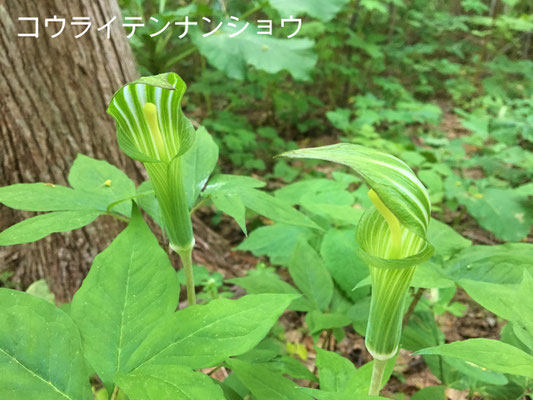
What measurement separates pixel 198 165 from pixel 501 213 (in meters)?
2.50

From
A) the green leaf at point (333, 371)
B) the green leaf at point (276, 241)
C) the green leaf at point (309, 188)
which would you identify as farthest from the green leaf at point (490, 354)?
the green leaf at point (309, 188)

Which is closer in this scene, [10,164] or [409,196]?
[409,196]

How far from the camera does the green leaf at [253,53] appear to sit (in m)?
3.27

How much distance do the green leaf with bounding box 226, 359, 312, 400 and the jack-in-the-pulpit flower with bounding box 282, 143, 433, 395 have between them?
167 millimetres

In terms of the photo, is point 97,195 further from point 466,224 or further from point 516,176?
point 516,176

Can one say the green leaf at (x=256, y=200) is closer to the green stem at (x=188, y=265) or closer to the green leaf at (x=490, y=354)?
the green stem at (x=188, y=265)

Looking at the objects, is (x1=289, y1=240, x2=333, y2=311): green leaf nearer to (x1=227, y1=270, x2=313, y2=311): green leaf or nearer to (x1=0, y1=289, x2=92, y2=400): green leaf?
(x1=227, y1=270, x2=313, y2=311): green leaf

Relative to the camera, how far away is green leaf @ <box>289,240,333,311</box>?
4.47ft

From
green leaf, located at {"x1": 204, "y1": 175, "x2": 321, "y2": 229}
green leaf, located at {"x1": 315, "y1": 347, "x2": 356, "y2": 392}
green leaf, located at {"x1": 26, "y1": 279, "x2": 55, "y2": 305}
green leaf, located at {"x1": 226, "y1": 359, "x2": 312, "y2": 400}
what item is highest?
green leaf, located at {"x1": 204, "y1": 175, "x2": 321, "y2": 229}

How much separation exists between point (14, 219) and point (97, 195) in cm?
124

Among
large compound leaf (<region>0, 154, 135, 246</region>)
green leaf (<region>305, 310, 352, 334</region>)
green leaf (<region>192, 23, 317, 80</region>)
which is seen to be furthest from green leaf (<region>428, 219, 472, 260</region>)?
green leaf (<region>192, 23, 317, 80</region>)

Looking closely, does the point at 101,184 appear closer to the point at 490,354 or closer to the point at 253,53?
the point at 490,354

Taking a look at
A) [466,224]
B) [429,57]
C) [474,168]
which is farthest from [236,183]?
[429,57]

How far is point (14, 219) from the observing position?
2047 mm
